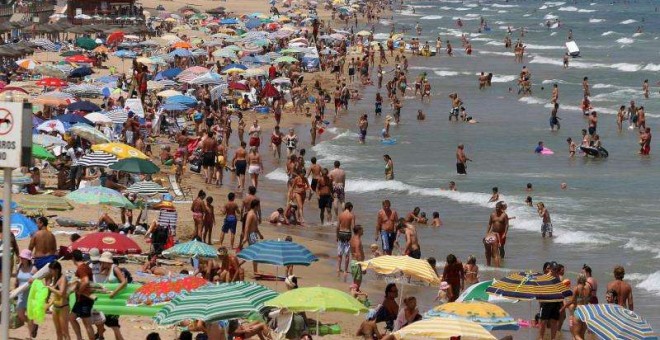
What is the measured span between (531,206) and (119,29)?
102ft

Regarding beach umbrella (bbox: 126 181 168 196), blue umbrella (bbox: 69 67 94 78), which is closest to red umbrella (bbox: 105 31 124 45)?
blue umbrella (bbox: 69 67 94 78)

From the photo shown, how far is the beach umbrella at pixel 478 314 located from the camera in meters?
11.1

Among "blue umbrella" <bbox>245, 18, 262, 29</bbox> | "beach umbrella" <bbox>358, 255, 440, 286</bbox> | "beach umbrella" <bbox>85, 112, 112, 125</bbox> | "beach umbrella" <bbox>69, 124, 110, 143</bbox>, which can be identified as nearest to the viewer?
"beach umbrella" <bbox>358, 255, 440, 286</bbox>

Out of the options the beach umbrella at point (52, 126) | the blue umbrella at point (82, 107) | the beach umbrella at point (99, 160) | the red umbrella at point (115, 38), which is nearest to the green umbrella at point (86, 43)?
the red umbrella at point (115, 38)

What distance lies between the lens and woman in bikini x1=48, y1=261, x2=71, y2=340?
34.8 feet

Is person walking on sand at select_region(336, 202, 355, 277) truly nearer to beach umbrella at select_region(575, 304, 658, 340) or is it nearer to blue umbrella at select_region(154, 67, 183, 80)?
beach umbrella at select_region(575, 304, 658, 340)

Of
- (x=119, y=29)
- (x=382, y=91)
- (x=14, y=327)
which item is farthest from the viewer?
(x=119, y=29)

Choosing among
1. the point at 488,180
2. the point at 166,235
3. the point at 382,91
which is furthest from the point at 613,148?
the point at 166,235

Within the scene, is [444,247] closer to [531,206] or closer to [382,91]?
[531,206]

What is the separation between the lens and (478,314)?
1112 centimetres

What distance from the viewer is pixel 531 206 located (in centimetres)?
2297

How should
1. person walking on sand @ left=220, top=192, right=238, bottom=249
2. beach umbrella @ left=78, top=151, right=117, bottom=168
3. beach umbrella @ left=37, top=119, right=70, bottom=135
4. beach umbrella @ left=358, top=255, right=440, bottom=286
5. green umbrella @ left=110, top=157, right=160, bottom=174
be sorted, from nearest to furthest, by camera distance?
beach umbrella @ left=358, top=255, right=440, bottom=286 < person walking on sand @ left=220, top=192, right=238, bottom=249 < green umbrella @ left=110, top=157, right=160, bottom=174 < beach umbrella @ left=78, top=151, right=117, bottom=168 < beach umbrella @ left=37, top=119, right=70, bottom=135

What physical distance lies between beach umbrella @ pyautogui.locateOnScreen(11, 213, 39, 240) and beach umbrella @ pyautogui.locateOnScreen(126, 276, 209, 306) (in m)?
2.59

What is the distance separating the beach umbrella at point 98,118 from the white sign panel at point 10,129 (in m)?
19.0
